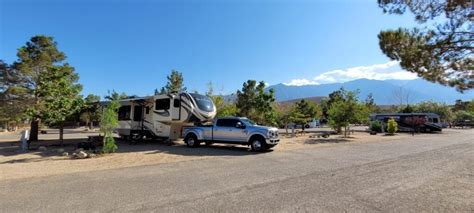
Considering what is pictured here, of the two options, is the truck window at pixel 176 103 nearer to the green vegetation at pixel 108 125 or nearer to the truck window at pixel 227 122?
the truck window at pixel 227 122

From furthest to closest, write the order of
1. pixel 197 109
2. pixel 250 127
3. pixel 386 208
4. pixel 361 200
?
pixel 197 109 < pixel 250 127 < pixel 361 200 < pixel 386 208

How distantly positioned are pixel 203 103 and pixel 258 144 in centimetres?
437

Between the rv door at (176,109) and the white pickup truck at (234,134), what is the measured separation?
82 cm

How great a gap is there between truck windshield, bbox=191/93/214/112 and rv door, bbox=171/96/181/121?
0.89m

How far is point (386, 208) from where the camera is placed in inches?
211

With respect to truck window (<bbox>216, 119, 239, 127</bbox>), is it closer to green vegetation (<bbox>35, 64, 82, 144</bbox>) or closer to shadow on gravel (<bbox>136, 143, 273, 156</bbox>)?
shadow on gravel (<bbox>136, 143, 273, 156</bbox>)

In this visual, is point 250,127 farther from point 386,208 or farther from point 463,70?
point 386,208

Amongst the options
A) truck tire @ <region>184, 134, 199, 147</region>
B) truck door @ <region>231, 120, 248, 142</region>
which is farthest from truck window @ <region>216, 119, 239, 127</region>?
truck tire @ <region>184, 134, 199, 147</region>

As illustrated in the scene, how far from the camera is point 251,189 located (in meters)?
6.75

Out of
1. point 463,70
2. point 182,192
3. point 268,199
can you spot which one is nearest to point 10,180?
point 182,192

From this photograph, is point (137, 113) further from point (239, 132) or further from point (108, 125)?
point (239, 132)

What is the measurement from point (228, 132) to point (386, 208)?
11094 mm

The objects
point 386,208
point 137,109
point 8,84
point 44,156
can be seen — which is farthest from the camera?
point 8,84

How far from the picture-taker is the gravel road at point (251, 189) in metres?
5.50
